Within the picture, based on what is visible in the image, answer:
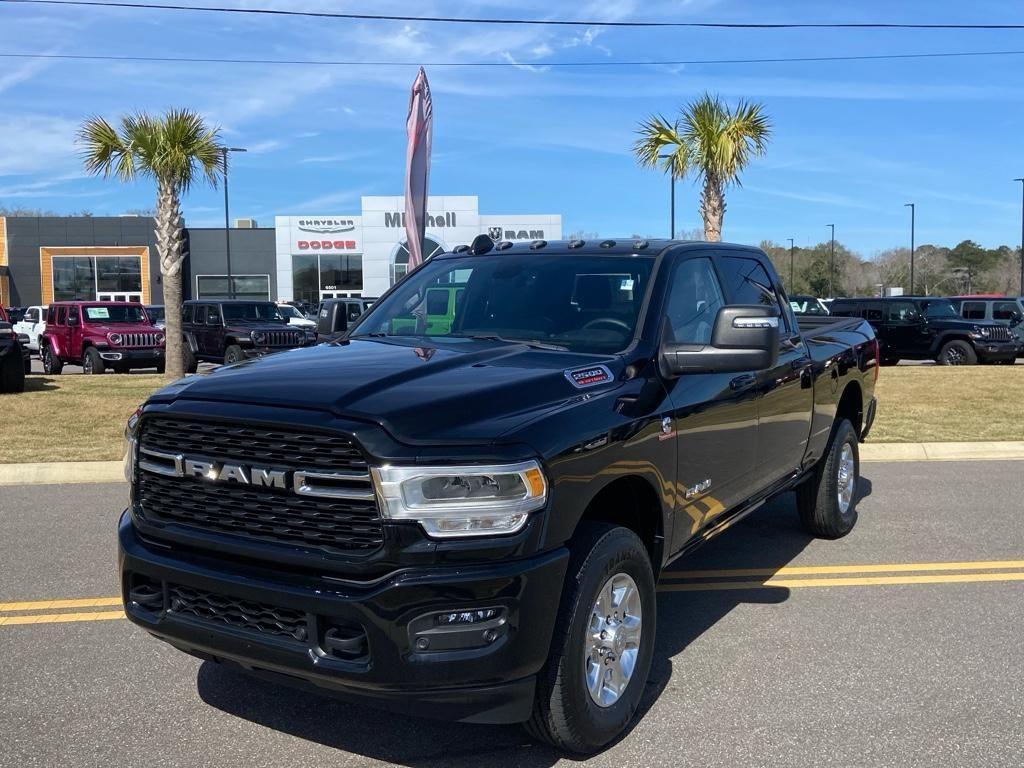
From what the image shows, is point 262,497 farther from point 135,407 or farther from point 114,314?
point 114,314

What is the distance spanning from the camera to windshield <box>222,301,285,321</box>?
2233 cm

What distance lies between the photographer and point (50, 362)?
2412 cm

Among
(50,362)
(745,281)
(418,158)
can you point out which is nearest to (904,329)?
(418,158)

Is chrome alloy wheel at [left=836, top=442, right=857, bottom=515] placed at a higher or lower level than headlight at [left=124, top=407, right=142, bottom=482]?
lower

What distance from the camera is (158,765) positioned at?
3.47 meters

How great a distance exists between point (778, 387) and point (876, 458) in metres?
5.49

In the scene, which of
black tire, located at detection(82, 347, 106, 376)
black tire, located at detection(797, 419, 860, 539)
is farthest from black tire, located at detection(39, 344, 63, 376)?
black tire, located at detection(797, 419, 860, 539)

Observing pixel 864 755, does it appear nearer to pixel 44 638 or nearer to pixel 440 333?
pixel 440 333

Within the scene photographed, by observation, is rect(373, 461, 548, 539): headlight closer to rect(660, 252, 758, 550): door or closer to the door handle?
rect(660, 252, 758, 550): door

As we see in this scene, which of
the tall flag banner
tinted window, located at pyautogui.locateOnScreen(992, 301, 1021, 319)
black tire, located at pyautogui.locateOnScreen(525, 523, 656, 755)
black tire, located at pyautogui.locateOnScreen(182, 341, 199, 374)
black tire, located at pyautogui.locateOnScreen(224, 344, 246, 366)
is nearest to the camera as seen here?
black tire, located at pyautogui.locateOnScreen(525, 523, 656, 755)

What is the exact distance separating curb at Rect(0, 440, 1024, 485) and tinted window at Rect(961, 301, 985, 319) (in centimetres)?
Answer: 1618

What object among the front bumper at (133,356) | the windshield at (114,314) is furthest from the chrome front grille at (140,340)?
the windshield at (114,314)

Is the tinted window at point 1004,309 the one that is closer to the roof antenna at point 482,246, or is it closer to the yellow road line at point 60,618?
the roof antenna at point 482,246

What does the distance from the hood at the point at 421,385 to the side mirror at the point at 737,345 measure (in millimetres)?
335
